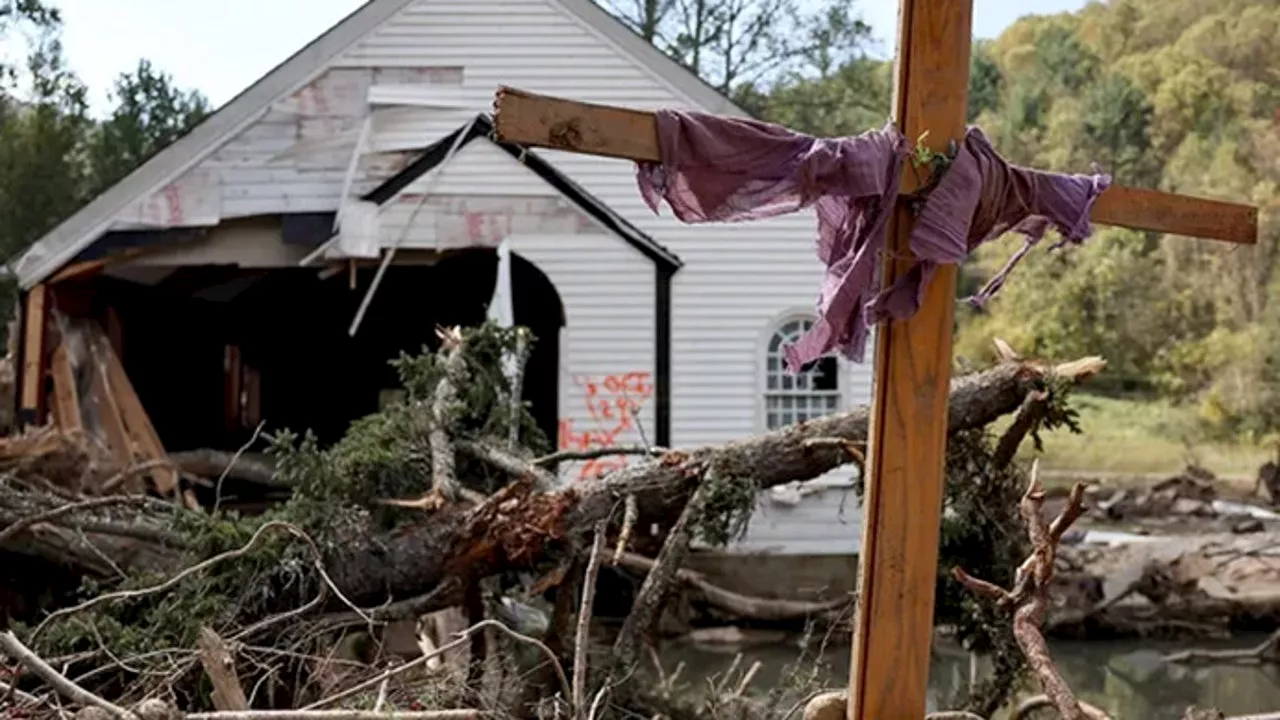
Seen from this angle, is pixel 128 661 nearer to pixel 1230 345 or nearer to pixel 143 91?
pixel 143 91

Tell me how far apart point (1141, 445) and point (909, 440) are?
124 feet

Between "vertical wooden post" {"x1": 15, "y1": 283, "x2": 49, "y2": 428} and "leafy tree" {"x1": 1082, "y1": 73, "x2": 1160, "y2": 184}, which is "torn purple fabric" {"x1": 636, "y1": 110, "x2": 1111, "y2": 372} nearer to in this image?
"vertical wooden post" {"x1": 15, "y1": 283, "x2": 49, "y2": 428}

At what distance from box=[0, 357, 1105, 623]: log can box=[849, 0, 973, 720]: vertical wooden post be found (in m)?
3.97

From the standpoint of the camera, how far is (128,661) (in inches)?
209

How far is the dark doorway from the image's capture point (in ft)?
58.9

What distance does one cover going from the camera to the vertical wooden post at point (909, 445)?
308 cm

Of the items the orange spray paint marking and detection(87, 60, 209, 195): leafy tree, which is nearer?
the orange spray paint marking

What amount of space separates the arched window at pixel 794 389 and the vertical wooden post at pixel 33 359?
817 cm

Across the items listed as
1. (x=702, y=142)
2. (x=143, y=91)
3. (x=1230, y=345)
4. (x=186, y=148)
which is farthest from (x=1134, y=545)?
(x=143, y=91)

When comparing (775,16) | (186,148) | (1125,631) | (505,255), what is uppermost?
(775,16)

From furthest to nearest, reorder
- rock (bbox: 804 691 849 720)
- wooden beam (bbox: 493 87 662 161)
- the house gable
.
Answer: the house gable < rock (bbox: 804 691 849 720) < wooden beam (bbox: 493 87 662 161)

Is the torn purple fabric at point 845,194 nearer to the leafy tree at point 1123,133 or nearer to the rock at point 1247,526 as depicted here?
the rock at point 1247,526

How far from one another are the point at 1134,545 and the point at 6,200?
2023cm

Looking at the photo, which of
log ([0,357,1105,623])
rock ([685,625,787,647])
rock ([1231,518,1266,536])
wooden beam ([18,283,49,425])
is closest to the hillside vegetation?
rock ([1231,518,1266,536])
